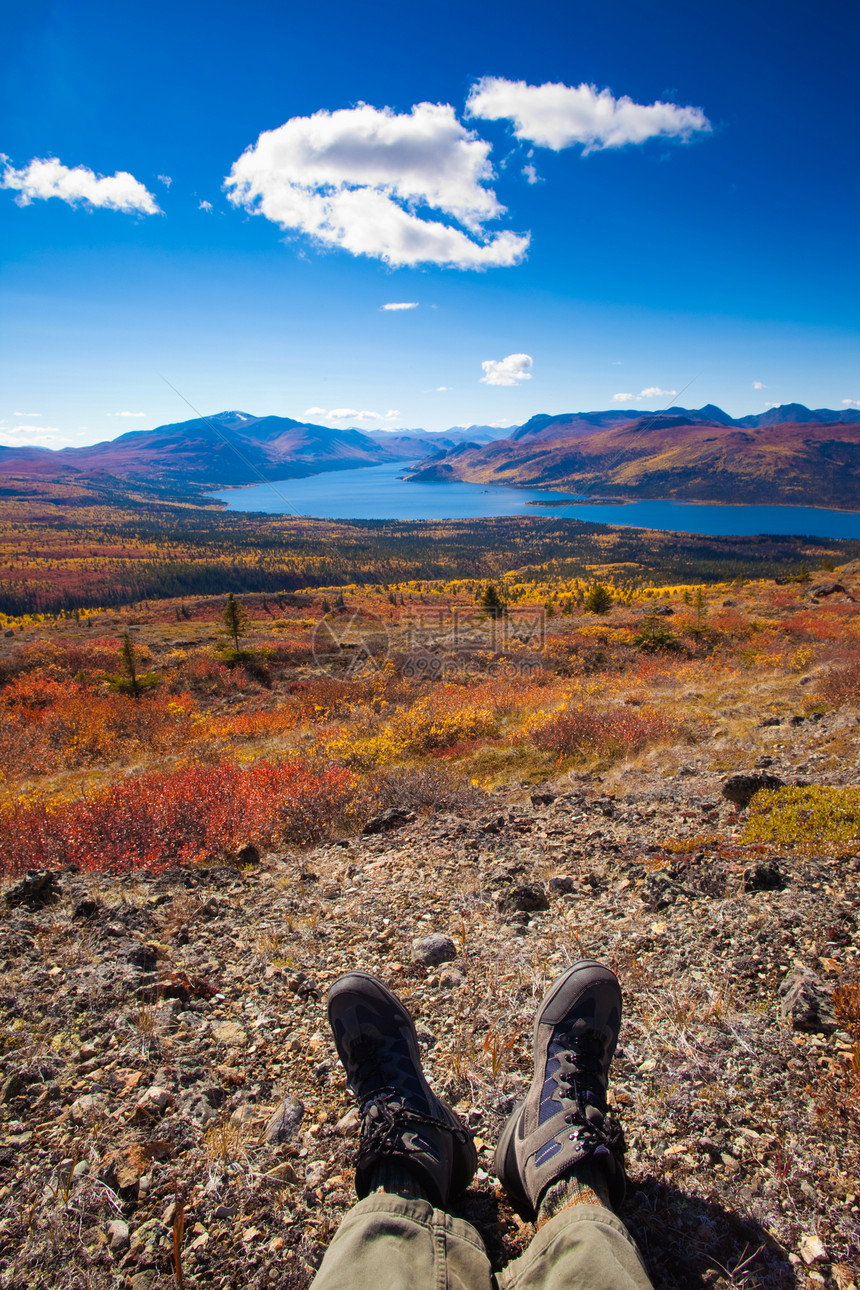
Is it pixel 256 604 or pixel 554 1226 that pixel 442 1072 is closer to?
pixel 554 1226

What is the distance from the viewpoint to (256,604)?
223 ft

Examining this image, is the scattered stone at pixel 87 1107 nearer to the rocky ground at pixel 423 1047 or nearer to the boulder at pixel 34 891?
the rocky ground at pixel 423 1047

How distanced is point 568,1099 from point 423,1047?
115 centimetres

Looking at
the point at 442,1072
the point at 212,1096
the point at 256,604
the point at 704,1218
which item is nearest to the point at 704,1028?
the point at 704,1218

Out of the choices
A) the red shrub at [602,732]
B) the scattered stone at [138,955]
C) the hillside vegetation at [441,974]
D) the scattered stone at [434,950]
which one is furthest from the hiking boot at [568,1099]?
the red shrub at [602,732]

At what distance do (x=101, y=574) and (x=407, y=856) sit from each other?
159928 millimetres

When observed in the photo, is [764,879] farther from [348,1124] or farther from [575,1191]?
[348,1124]

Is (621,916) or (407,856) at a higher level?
(621,916)

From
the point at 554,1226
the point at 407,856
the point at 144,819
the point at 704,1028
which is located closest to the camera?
the point at 554,1226

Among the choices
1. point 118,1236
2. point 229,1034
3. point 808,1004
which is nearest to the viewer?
point 118,1236

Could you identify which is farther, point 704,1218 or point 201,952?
point 201,952

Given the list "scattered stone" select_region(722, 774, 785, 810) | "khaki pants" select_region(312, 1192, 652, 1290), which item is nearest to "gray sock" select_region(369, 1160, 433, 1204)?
"khaki pants" select_region(312, 1192, 652, 1290)

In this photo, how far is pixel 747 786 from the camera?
21.9 feet

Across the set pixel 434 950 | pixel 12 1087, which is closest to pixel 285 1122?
pixel 12 1087
